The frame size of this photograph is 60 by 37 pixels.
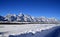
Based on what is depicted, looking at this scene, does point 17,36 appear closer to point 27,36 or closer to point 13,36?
point 13,36

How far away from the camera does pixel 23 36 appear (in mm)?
11758

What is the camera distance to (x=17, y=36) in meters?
11.2

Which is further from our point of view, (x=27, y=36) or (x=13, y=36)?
(x=27, y=36)

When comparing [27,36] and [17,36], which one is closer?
[17,36]

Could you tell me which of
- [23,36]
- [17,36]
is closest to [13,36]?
[17,36]

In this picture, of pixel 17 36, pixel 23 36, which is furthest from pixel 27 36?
pixel 17 36

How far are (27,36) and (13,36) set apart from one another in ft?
5.84

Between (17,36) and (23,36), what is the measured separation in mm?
794

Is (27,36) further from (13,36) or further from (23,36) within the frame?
(13,36)

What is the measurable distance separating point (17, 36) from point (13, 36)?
44 centimetres

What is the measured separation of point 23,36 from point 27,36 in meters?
0.55

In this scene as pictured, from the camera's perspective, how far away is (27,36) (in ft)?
39.7

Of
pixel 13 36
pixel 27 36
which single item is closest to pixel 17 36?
pixel 13 36
